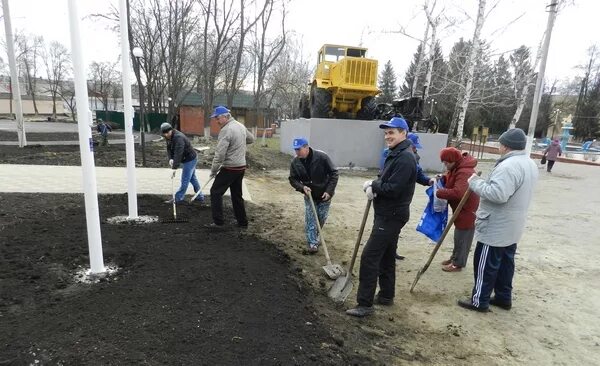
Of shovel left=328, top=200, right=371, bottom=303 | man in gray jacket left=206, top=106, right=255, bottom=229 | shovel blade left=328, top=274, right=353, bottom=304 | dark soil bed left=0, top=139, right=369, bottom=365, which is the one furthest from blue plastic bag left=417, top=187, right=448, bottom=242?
man in gray jacket left=206, top=106, right=255, bottom=229

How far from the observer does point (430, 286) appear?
15.7 feet

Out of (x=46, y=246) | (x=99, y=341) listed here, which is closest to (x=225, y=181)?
(x=46, y=246)

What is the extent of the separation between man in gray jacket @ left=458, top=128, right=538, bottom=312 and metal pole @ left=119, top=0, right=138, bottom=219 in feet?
14.8

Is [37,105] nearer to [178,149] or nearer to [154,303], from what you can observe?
[178,149]

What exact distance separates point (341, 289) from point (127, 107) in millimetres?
3956

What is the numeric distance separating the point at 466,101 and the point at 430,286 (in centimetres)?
1721

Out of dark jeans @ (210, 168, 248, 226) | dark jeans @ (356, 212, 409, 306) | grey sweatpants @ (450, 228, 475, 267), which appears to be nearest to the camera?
dark jeans @ (356, 212, 409, 306)

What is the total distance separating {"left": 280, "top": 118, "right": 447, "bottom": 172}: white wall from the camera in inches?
607

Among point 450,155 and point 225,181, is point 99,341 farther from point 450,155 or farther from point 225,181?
point 450,155

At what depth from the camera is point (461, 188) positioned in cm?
481

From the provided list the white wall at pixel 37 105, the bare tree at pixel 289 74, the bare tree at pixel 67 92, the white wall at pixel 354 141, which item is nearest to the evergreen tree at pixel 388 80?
the bare tree at pixel 289 74

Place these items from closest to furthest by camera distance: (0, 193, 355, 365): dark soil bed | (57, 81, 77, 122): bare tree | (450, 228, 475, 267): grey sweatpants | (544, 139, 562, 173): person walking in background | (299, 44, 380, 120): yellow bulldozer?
(0, 193, 355, 365): dark soil bed < (450, 228, 475, 267): grey sweatpants < (299, 44, 380, 120): yellow bulldozer < (544, 139, 562, 173): person walking in background < (57, 81, 77, 122): bare tree

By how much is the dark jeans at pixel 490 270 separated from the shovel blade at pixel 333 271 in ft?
4.75

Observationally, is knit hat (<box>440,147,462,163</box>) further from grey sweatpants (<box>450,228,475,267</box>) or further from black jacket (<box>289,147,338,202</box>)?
black jacket (<box>289,147,338,202</box>)
